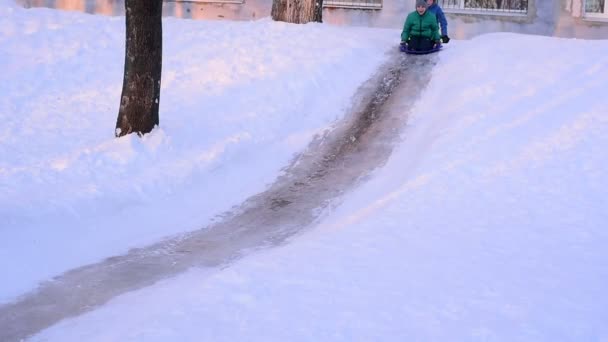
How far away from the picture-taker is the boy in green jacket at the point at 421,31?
52.2 feet

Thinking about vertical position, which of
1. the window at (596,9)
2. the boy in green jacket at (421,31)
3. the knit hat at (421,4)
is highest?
the knit hat at (421,4)

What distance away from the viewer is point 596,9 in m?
20.6

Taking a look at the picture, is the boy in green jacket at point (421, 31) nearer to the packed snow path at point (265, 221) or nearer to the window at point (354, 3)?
the packed snow path at point (265, 221)

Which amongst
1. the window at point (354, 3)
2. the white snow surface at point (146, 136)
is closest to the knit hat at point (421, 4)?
the white snow surface at point (146, 136)

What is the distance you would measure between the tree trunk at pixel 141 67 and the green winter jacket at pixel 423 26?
19.9ft

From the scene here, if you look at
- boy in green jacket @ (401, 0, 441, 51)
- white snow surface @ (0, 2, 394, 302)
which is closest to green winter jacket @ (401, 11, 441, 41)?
boy in green jacket @ (401, 0, 441, 51)

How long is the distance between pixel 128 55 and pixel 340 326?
22.5ft

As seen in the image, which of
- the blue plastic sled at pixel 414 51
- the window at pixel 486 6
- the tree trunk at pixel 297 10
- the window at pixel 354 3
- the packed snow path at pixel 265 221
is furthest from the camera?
the window at pixel 354 3

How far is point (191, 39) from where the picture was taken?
16.2 meters

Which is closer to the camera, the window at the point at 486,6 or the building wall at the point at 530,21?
the building wall at the point at 530,21

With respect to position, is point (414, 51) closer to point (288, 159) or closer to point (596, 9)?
point (288, 159)

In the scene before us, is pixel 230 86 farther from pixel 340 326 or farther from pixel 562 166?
pixel 340 326

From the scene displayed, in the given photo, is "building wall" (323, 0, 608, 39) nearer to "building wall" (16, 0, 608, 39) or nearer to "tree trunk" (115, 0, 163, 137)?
"building wall" (16, 0, 608, 39)

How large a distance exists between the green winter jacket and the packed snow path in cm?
177
